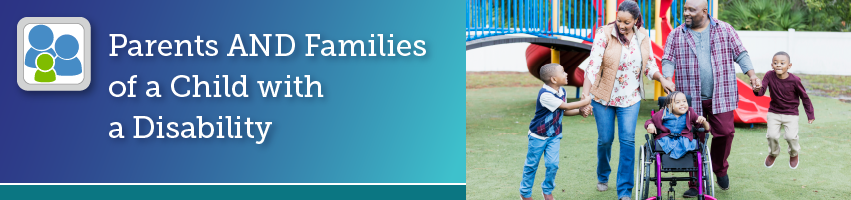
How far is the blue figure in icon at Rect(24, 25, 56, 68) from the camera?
399 cm

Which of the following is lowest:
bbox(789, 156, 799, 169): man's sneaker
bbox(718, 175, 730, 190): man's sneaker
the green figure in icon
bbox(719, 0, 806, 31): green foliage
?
bbox(718, 175, 730, 190): man's sneaker

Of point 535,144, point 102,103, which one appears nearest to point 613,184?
point 535,144

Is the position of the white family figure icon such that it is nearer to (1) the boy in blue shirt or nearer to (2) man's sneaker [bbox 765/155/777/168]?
(1) the boy in blue shirt

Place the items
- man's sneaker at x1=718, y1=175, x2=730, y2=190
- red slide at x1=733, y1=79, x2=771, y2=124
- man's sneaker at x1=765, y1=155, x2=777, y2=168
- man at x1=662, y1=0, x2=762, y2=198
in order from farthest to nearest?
red slide at x1=733, y1=79, x2=771, y2=124, man's sneaker at x1=765, y1=155, x2=777, y2=168, man's sneaker at x1=718, y1=175, x2=730, y2=190, man at x1=662, y1=0, x2=762, y2=198

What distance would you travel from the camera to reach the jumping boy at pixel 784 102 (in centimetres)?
568

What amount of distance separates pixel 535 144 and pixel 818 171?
107 inches

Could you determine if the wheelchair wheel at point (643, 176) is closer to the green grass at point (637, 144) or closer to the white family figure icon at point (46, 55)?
the green grass at point (637, 144)

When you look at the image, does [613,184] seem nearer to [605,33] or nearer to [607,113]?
[607,113]

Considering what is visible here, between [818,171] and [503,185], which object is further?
[818,171]

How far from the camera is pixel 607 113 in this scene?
4.84m

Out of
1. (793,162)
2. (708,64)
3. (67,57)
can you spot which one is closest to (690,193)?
(708,64)

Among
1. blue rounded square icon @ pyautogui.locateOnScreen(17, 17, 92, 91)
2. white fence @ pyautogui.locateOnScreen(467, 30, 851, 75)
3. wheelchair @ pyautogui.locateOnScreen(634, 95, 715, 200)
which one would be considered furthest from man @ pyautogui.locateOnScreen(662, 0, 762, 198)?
white fence @ pyautogui.locateOnScreen(467, 30, 851, 75)

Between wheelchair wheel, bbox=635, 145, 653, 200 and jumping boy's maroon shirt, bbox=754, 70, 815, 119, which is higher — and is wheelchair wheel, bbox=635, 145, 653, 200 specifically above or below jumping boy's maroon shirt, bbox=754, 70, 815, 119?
below

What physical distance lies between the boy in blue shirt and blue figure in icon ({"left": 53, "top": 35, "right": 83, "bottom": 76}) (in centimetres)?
247
